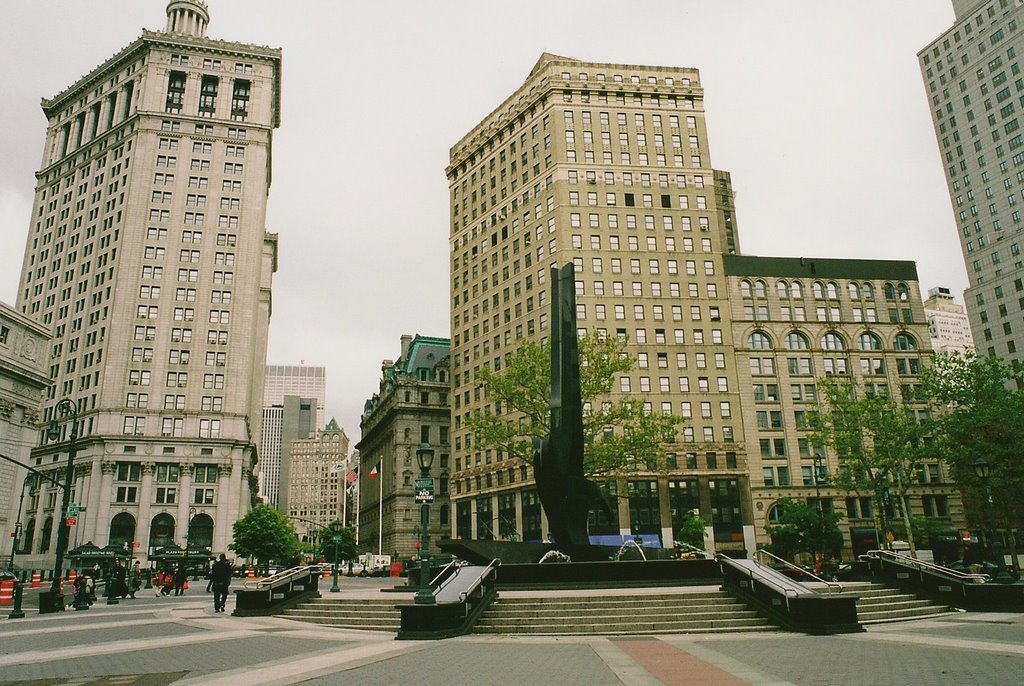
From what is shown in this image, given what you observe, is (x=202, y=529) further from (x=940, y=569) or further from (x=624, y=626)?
(x=940, y=569)

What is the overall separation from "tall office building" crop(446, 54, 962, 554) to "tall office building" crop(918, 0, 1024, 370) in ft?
95.5

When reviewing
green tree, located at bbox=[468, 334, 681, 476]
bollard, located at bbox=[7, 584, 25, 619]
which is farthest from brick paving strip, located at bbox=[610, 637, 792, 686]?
green tree, located at bbox=[468, 334, 681, 476]

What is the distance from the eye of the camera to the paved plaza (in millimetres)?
10445

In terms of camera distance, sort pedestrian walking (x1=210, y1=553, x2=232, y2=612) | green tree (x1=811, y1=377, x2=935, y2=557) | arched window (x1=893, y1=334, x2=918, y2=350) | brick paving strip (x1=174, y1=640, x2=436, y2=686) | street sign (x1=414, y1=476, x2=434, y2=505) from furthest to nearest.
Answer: arched window (x1=893, y1=334, x2=918, y2=350) < green tree (x1=811, y1=377, x2=935, y2=557) < pedestrian walking (x1=210, y1=553, x2=232, y2=612) < street sign (x1=414, y1=476, x2=434, y2=505) < brick paving strip (x1=174, y1=640, x2=436, y2=686)

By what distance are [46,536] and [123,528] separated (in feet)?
41.0

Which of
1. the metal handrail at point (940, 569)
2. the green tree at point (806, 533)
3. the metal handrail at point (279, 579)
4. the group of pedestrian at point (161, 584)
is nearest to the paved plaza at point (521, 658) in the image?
the metal handrail at point (940, 569)

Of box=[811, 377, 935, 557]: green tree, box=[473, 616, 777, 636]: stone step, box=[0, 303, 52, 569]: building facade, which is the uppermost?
box=[0, 303, 52, 569]: building facade

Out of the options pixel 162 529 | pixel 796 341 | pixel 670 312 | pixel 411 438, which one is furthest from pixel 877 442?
pixel 162 529

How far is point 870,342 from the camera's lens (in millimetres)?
81188

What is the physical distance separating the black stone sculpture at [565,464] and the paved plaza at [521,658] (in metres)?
7.59

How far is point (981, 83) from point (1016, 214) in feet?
74.5

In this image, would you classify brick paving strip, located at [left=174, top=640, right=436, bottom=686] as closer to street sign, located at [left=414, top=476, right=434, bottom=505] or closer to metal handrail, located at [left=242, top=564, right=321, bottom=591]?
street sign, located at [left=414, top=476, right=434, bottom=505]

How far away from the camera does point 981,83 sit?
356 feet

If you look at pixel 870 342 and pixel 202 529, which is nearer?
pixel 870 342
